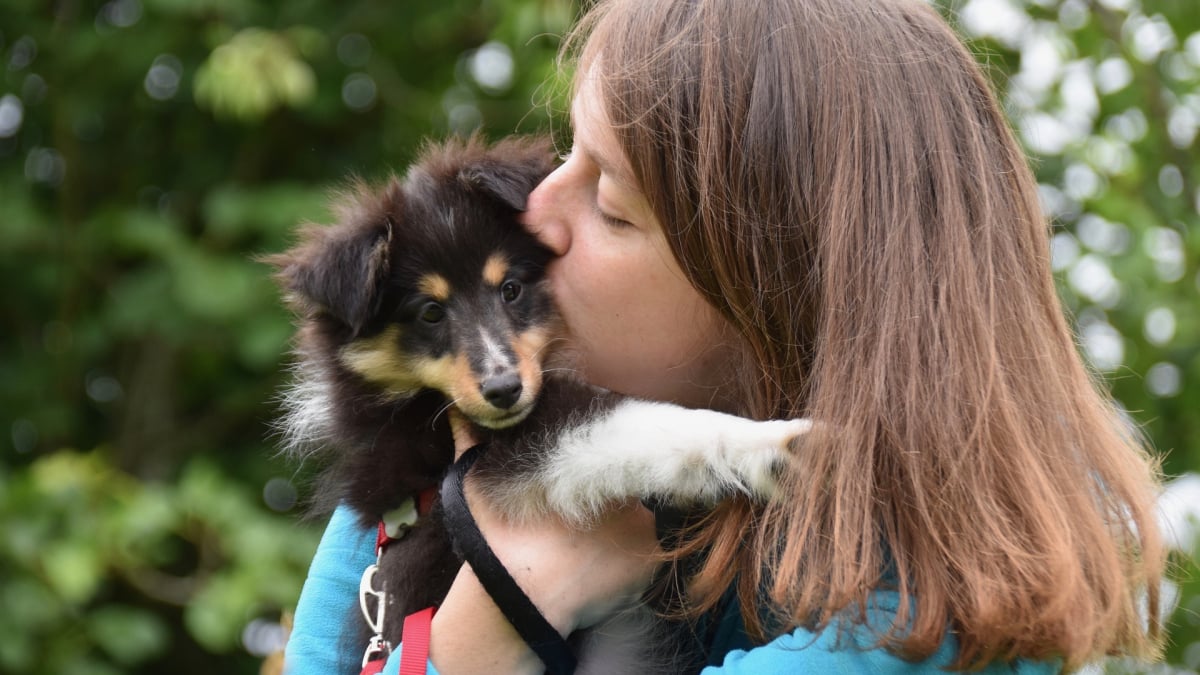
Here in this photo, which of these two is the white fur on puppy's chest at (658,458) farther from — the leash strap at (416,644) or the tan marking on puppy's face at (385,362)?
the tan marking on puppy's face at (385,362)

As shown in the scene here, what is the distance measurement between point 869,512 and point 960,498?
139mm

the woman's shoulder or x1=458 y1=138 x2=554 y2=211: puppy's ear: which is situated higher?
x1=458 y1=138 x2=554 y2=211: puppy's ear

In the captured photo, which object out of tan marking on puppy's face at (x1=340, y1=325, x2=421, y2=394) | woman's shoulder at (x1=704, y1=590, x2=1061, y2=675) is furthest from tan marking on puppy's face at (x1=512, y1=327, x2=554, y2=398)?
woman's shoulder at (x1=704, y1=590, x2=1061, y2=675)

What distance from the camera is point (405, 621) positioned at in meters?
2.29

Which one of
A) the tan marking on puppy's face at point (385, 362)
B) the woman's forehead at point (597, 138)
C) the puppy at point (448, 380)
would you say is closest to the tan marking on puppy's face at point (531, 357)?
the puppy at point (448, 380)

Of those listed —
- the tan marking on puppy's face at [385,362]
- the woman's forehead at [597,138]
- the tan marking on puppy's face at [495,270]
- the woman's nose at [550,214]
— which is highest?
the woman's forehead at [597,138]

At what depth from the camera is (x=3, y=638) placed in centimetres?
426

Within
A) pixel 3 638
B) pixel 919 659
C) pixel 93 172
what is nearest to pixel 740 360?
pixel 919 659

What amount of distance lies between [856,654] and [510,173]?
4.55 ft

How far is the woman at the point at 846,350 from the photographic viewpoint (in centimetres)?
186

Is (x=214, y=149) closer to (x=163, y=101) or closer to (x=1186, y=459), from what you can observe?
(x=163, y=101)

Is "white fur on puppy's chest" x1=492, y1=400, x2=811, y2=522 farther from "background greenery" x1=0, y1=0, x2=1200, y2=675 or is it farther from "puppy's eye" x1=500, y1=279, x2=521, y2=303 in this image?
"background greenery" x1=0, y1=0, x2=1200, y2=675

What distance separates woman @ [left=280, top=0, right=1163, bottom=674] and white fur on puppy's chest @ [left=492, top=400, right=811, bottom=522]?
5 cm

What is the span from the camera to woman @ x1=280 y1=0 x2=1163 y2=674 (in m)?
1.86
